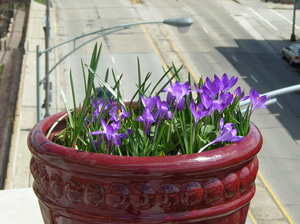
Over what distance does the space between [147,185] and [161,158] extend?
0.15 m

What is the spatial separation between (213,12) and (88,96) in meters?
56.9

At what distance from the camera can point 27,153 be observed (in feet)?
97.9

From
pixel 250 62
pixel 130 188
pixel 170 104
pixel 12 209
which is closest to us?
pixel 130 188

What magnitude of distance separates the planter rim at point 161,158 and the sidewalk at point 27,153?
18425 mm

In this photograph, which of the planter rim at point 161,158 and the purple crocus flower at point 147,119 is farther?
the purple crocus flower at point 147,119

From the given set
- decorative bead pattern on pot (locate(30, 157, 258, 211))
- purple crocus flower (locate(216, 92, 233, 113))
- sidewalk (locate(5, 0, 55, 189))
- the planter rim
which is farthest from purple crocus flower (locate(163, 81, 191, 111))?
sidewalk (locate(5, 0, 55, 189))

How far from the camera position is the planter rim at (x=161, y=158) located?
3111 millimetres

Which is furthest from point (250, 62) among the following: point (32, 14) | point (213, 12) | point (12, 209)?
point (12, 209)

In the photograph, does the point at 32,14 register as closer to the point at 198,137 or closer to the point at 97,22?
the point at 97,22

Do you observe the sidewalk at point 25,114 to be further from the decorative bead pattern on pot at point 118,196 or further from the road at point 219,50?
the decorative bead pattern on pot at point 118,196

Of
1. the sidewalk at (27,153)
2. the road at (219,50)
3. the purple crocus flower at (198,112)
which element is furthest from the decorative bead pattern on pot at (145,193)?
the road at (219,50)

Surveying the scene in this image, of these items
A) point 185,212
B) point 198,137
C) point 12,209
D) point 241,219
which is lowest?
point 12,209

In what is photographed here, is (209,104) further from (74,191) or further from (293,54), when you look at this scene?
(293,54)

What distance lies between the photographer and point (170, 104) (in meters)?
3.65
